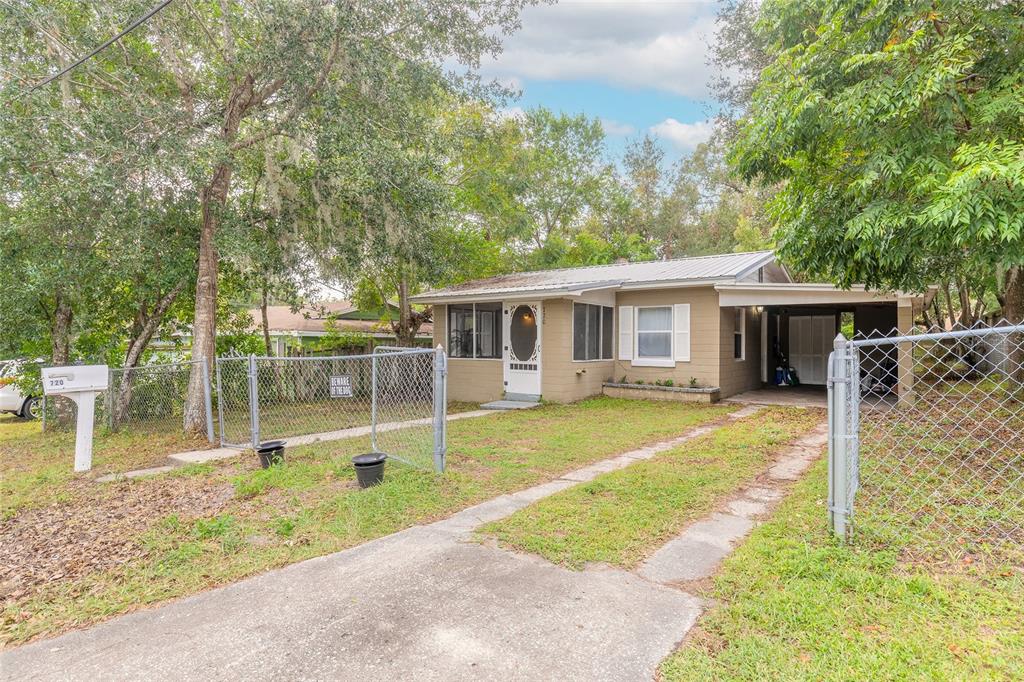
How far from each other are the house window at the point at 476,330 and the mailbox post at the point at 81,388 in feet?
24.3

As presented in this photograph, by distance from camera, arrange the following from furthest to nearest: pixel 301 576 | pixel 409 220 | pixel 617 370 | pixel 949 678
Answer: pixel 617 370 → pixel 409 220 → pixel 301 576 → pixel 949 678

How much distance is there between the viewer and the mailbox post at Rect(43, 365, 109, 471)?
5805 mm

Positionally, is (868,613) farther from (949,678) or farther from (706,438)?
(706,438)

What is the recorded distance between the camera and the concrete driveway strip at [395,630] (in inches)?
90.5

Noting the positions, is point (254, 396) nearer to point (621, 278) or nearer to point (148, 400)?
point (148, 400)

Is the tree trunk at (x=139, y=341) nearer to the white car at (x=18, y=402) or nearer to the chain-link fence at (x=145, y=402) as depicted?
the chain-link fence at (x=145, y=402)

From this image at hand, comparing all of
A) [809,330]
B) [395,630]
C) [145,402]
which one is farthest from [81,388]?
[809,330]

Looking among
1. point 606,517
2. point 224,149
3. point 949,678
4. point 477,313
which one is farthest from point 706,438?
point 224,149

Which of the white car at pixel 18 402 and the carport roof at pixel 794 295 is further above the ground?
the carport roof at pixel 794 295

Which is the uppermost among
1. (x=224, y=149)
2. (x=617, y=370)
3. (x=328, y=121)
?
(x=328, y=121)

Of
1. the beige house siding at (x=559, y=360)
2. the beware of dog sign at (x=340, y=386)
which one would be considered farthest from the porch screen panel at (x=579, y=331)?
the beware of dog sign at (x=340, y=386)

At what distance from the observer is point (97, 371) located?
6.04 m

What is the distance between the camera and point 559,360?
11016 millimetres

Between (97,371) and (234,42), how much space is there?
15.1ft
